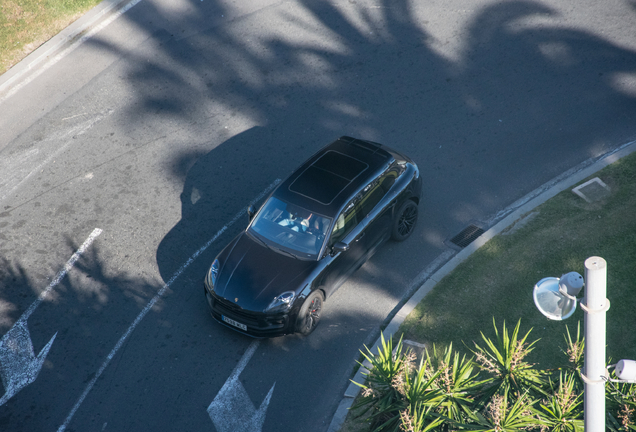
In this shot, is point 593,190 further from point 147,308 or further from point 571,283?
point 147,308

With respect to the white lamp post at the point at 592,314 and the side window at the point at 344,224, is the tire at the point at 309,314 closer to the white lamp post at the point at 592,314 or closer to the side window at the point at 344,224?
the side window at the point at 344,224

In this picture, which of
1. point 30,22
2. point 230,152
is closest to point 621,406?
point 230,152

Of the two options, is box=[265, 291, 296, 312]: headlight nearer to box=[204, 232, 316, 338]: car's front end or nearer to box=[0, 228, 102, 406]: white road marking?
box=[204, 232, 316, 338]: car's front end

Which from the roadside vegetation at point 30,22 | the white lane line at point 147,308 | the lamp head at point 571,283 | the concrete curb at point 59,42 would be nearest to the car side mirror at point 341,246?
the white lane line at point 147,308

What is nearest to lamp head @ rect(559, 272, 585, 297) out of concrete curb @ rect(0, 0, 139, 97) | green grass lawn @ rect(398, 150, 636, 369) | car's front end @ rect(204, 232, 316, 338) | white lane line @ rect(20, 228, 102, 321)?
green grass lawn @ rect(398, 150, 636, 369)

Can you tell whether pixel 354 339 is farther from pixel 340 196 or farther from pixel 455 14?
pixel 455 14
